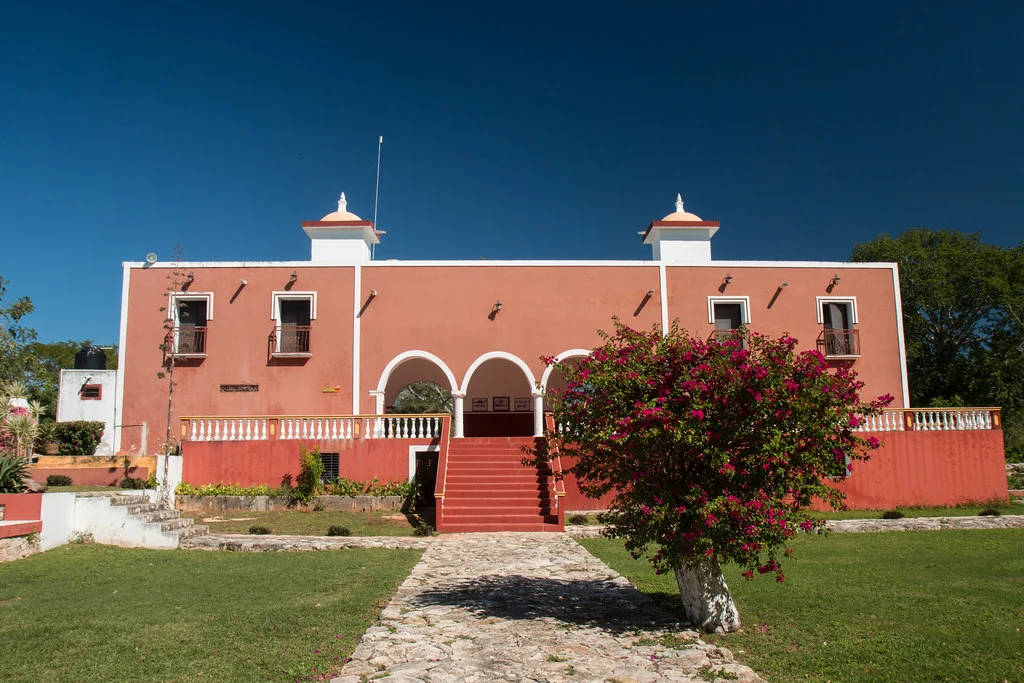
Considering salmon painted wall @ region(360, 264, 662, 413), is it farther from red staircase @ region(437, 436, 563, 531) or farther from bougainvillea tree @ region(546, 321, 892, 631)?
bougainvillea tree @ region(546, 321, 892, 631)

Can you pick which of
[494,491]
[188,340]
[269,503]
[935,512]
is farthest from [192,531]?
[935,512]

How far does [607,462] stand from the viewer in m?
6.98

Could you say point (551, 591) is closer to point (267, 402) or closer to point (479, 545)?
point (479, 545)

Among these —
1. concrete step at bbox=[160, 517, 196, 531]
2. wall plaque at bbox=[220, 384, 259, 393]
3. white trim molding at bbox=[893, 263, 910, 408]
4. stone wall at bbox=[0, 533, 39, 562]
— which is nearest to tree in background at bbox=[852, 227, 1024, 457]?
white trim molding at bbox=[893, 263, 910, 408]

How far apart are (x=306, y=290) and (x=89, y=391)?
20.3 ft

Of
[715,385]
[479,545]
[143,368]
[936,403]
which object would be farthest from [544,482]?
[936,403]

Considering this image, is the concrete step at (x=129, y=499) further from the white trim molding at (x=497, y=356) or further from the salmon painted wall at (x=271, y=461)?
the white trim molding at (x=497, y=356)

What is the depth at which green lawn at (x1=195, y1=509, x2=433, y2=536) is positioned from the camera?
13805mm

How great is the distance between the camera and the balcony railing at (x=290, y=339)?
66.4ft

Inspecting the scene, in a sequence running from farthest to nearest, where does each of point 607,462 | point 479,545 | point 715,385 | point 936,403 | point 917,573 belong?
point 936,403
point 479,545
point 917,573
point 607,462
point 715,385

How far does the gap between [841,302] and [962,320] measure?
14.3 meters

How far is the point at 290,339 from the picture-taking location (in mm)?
20438

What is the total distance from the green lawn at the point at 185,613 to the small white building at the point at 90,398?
9428 mm

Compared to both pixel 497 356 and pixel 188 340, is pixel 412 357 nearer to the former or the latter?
pixel 497 356
